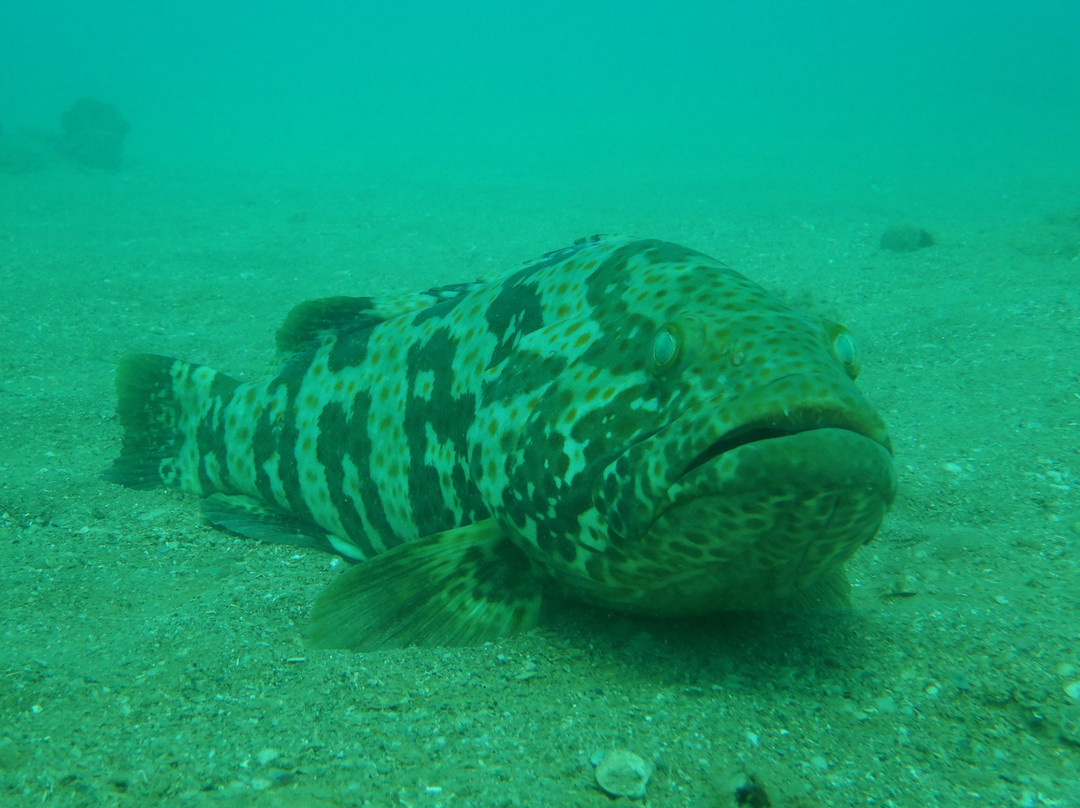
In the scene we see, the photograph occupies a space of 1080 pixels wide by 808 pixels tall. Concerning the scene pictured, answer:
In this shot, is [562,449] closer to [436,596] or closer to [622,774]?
[436,596]

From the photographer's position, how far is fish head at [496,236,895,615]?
1964 mm

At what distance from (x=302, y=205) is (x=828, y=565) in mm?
18656

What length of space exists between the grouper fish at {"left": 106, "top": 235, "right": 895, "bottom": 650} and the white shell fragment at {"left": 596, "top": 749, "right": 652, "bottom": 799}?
0.56 meters

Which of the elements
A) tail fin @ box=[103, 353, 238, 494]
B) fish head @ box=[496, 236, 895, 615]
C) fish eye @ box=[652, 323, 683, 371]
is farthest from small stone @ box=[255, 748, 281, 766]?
tail fin @ box=[103, 353, 238, 494]

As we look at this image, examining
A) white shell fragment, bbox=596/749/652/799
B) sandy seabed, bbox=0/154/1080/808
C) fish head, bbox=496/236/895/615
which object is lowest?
sandy seabed, bbox=0/154/1080/808

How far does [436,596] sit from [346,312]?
6.19 ft

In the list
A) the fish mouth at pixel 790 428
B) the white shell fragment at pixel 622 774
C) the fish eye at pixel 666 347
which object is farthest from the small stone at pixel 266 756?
the fish eye at pixel 666 347

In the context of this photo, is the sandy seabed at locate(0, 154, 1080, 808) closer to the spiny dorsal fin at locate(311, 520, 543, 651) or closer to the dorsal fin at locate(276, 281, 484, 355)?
the spiny dorsal fin at locate(311, 520, 543, 651)

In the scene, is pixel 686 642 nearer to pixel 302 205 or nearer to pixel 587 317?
pixel 587 317

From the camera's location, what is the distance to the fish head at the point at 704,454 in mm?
1964

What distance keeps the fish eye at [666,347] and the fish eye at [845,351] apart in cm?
59

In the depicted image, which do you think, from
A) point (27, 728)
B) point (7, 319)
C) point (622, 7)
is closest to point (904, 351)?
point (27, 728)

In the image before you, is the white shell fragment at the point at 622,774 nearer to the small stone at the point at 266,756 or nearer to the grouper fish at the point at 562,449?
the grouper fish at the point at 562,449

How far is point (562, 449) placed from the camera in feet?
8.01
